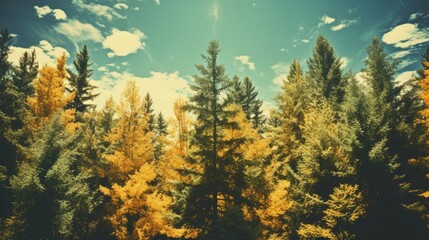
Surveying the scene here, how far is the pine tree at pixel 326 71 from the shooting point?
24.3 meters

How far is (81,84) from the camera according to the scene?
26.8m

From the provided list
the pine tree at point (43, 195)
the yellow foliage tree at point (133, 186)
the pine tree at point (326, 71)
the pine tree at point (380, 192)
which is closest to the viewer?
the pine tree at point (380, 192)

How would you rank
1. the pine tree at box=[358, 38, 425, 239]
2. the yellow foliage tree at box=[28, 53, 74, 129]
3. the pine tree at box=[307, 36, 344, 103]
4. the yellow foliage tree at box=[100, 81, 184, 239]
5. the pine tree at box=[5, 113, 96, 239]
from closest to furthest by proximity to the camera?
1. the pine tree at box=[358, 38, 425, 239]
2. the pine tree at box=[5, 113, 96, 239]
3. the yellow foliage tree at box=[100, 81, 184, 239]
4. the yellow foliage tree at box=[28, 53, 74, 129]
5. the pine tree at box=[307, 36, 344, 103]

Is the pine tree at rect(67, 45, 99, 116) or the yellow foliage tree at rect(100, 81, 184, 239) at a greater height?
the pine tree at rect(67, 45, 99, 116)

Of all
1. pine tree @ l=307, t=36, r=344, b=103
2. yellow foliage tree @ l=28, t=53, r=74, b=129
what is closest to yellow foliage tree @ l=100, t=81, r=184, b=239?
yellow foliage tree @ l=28, t=53, r=74, b=129

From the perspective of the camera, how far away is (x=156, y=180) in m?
22.0

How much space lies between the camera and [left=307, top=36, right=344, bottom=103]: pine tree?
2427 cm

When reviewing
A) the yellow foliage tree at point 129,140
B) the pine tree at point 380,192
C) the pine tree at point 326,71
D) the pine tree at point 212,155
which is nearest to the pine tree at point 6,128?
the yellow foliage tree at point 129,140

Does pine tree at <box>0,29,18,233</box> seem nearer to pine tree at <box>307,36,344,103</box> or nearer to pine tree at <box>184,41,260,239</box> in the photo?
pine tree at <box>184,41,260,239</box>

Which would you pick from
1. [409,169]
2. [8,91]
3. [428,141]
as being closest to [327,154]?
[409,169]

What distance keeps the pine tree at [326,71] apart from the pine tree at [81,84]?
2367cm

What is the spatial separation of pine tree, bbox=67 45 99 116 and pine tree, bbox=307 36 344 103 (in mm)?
23671

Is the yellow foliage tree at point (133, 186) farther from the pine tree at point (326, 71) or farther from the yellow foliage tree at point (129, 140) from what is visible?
the pine tree at point (326, 71)

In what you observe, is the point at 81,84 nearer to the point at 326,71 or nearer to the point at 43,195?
the point at 43,195
